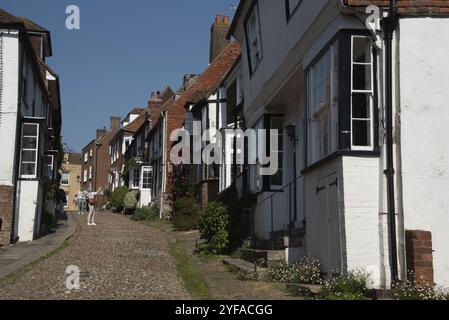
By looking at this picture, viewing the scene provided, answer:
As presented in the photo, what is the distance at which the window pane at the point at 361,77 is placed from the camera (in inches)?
396

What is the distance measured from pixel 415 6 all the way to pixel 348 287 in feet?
15.0

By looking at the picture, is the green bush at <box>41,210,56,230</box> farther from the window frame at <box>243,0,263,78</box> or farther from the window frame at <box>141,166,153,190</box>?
the window frame at <box>141,166,153,190</box>

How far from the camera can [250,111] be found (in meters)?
17.6

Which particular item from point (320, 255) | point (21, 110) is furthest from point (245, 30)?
point (320, 255)

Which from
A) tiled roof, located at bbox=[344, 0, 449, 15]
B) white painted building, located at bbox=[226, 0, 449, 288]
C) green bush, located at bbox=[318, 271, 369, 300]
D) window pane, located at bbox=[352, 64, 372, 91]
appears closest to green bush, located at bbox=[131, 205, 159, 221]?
white painted building, located at bbox=[226, 0, 449, 288]

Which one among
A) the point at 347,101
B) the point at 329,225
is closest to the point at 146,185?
the point at 329,225

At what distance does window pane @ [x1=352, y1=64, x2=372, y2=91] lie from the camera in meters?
10.1

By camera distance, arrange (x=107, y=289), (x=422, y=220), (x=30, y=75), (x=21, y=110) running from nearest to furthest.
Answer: (x=422, y=220), (x=107, y=289), (x=21, y=110), (x=30, y=75)

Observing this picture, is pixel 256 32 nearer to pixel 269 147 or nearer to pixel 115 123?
pixel 269 147

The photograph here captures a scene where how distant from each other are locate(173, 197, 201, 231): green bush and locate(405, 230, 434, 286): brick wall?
659 inches
